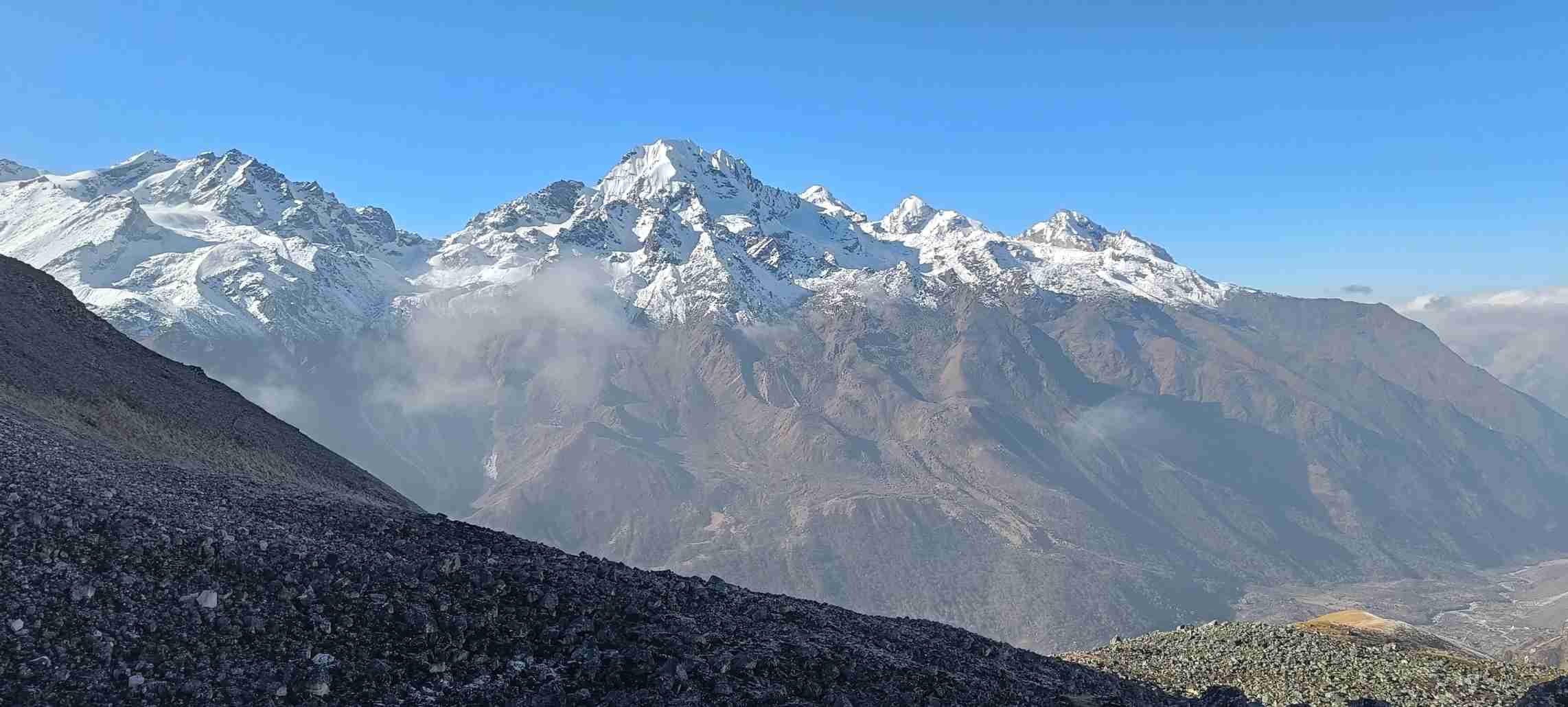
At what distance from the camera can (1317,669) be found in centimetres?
4538

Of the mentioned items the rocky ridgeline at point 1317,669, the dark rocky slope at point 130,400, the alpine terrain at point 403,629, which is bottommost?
the rocky ridgeline at point 1317,669

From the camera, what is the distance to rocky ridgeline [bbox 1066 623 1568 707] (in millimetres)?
41812

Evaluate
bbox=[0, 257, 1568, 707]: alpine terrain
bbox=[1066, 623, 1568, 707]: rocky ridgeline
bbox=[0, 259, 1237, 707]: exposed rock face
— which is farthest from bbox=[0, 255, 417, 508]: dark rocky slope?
bbox=[1066, 623, 1568, 707]: rocky ridgeline

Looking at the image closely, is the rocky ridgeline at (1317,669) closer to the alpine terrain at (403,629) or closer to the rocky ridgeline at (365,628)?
the alpine terrain at (403,629)

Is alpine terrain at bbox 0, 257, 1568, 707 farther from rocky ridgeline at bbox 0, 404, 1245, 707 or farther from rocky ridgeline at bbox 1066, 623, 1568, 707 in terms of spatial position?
rocky ridgeline at bbox 1066, 623, 1568, 707

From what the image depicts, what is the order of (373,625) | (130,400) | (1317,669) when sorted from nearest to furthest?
(373,625)
(1317,669)
(130,400)

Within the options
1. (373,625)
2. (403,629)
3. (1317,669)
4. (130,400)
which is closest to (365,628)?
(373,625)

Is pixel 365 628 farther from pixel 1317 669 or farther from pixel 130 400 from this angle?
pixel 130 400

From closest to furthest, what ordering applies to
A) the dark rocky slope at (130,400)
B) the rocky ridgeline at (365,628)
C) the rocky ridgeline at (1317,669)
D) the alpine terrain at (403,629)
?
the rocky ridgeline at (365,628)
the alpine terrain at (403,629)
the rocky ridgeline at (1317,669)
the dark rocky slope at (130,400)

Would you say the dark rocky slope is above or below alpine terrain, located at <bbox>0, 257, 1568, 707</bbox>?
above

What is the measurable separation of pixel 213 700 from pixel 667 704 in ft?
32.7

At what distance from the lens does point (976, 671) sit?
31.8 m

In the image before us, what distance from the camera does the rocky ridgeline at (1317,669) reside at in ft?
137

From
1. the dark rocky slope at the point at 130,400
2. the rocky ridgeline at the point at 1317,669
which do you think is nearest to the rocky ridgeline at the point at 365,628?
the rocky ridgeline at the point at 1317,669
